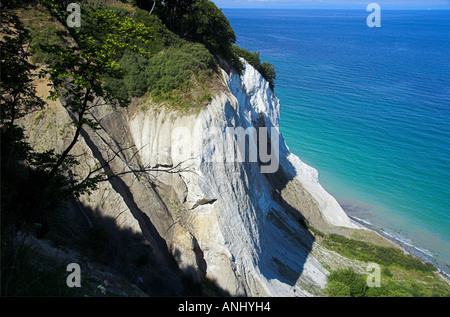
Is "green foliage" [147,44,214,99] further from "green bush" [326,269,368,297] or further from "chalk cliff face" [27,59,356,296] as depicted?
"green bush" [326,269,368,297]

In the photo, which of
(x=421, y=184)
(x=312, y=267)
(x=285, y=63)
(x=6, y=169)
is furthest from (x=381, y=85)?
(x=6, y=169)

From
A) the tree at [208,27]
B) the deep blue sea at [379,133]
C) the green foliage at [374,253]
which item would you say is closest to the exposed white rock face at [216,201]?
the green foliage at [374,253]

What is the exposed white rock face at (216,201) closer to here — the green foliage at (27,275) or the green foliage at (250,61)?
the green foliage at (27,275)

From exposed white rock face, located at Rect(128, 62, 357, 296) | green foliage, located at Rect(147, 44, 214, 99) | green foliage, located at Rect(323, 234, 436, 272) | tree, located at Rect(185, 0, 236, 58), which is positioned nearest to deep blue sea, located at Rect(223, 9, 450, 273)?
green foliage, located at Rect(323, 234, 436, 272)

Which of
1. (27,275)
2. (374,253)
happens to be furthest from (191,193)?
(374,253)

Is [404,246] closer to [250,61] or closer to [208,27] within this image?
[250,61]

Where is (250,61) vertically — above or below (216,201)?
above
